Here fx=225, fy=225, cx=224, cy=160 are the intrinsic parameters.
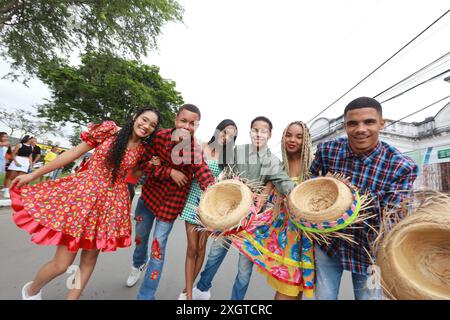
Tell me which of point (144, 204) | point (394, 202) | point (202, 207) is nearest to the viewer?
point (394, 202)

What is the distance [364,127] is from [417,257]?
72 centimetres

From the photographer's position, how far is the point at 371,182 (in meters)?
1.30

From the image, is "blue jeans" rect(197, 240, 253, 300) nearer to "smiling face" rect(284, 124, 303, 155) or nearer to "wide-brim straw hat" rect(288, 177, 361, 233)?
"wide-brim straw hat" rect(288, 177, 361, 233)

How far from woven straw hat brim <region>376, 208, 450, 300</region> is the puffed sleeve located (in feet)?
6.27

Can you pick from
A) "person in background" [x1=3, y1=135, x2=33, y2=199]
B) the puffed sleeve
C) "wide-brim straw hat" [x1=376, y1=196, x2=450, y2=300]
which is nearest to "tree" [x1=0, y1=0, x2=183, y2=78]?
"person in background" [x1=3, y1=135, x2=33, y2=199]

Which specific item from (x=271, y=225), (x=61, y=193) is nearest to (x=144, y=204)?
(x=61, y=193)

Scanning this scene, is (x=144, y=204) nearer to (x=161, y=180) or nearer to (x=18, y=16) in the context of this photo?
(x=161, y=180)

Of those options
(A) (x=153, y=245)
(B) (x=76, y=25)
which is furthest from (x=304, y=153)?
(B) (x=76, y=25)

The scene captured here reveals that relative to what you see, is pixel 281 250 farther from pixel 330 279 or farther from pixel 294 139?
pixel 294 139

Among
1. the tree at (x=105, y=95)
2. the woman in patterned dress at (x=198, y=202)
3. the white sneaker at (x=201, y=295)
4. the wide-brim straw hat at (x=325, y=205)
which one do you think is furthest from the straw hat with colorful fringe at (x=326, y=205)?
the tree at (x=105, y=95)

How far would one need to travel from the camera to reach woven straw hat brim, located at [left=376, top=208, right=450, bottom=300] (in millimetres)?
847

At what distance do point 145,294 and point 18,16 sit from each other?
299 inches

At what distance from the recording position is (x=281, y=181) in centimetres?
164

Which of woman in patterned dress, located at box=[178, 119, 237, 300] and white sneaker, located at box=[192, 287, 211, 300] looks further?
white sneaker, located at box=[192, 287, 211, 300]
